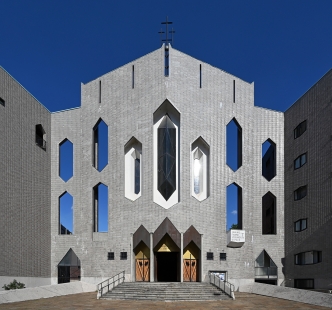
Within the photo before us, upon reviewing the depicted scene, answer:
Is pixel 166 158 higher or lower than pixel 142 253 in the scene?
higher

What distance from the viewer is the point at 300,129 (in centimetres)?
2948

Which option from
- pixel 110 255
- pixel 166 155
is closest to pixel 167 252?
pixel 110 255

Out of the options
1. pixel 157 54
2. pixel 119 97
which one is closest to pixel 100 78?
pixel 119 97

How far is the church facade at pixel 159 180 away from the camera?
28719 millimetres

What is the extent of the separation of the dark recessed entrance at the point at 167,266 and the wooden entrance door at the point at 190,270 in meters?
0.67

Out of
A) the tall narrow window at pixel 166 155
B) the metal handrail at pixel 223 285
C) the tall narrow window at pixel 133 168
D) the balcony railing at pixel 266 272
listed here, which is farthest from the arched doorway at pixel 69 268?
the balcony railing at pixel 266 272

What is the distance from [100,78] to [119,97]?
2.19 meters

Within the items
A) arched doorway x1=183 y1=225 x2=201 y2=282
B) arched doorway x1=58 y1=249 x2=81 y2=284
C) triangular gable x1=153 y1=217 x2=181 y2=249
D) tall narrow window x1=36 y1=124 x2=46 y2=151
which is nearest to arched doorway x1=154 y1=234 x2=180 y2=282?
triangular gable x1=153 y1=217 x2=181 y2=249

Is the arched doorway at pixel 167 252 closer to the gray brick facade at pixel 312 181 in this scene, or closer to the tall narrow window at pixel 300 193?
the gray brick facade at pixel 312 181

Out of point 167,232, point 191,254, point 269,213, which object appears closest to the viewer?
point 167,232

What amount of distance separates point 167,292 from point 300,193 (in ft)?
38.2

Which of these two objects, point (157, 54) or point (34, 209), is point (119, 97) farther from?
point (34, 209)

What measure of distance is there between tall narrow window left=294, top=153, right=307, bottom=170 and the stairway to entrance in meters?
10.2

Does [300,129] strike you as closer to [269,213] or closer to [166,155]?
[269,213]
